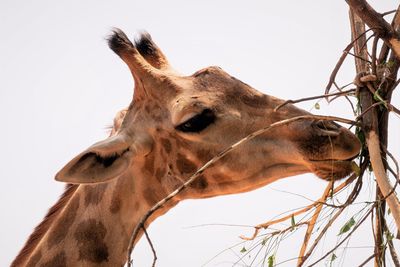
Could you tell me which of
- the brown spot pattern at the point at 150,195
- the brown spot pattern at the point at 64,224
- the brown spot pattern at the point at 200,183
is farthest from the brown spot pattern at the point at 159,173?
the brown spot pattern at the point at 64,224

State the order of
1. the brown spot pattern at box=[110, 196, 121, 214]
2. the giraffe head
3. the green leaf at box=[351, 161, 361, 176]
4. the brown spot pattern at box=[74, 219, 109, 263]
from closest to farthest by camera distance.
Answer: the green leaf at box=[351, 161, 361, 176], the giraffe head, the brown spot pattern at box=[74, 219, 109, 263], the brown spot pattern at box=[110, 196, 121, 214]

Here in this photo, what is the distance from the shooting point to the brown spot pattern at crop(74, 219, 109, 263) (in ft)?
11.4

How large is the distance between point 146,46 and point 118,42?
2.14ft

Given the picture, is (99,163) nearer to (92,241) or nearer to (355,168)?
(92,241)

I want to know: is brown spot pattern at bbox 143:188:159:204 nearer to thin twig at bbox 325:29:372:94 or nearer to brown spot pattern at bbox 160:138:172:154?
brown spot pattern at bbox 160:138:172:154

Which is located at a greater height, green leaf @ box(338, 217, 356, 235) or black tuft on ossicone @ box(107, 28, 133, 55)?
black tuft on ossicone @ box(107, 28, 133, 55)

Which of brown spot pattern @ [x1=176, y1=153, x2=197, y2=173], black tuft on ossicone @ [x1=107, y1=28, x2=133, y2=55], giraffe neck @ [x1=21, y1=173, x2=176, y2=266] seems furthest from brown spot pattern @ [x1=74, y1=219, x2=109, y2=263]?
black tuft on ossicone @ [x1=107, y1=28, x2=133, y2=55]

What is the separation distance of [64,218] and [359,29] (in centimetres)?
263

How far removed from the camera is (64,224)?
12.2 ft

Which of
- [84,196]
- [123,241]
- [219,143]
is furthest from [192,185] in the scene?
[84,196]

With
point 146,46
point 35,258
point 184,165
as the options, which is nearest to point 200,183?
point 184,165

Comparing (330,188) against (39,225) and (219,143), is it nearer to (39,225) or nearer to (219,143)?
(219,143)

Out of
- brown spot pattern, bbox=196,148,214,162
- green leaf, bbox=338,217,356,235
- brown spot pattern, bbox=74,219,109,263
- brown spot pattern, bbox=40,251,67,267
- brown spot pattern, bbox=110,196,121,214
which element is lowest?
brown spot pattern, bbox=40,251,67,267

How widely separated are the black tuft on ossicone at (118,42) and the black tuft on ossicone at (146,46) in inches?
21.0
